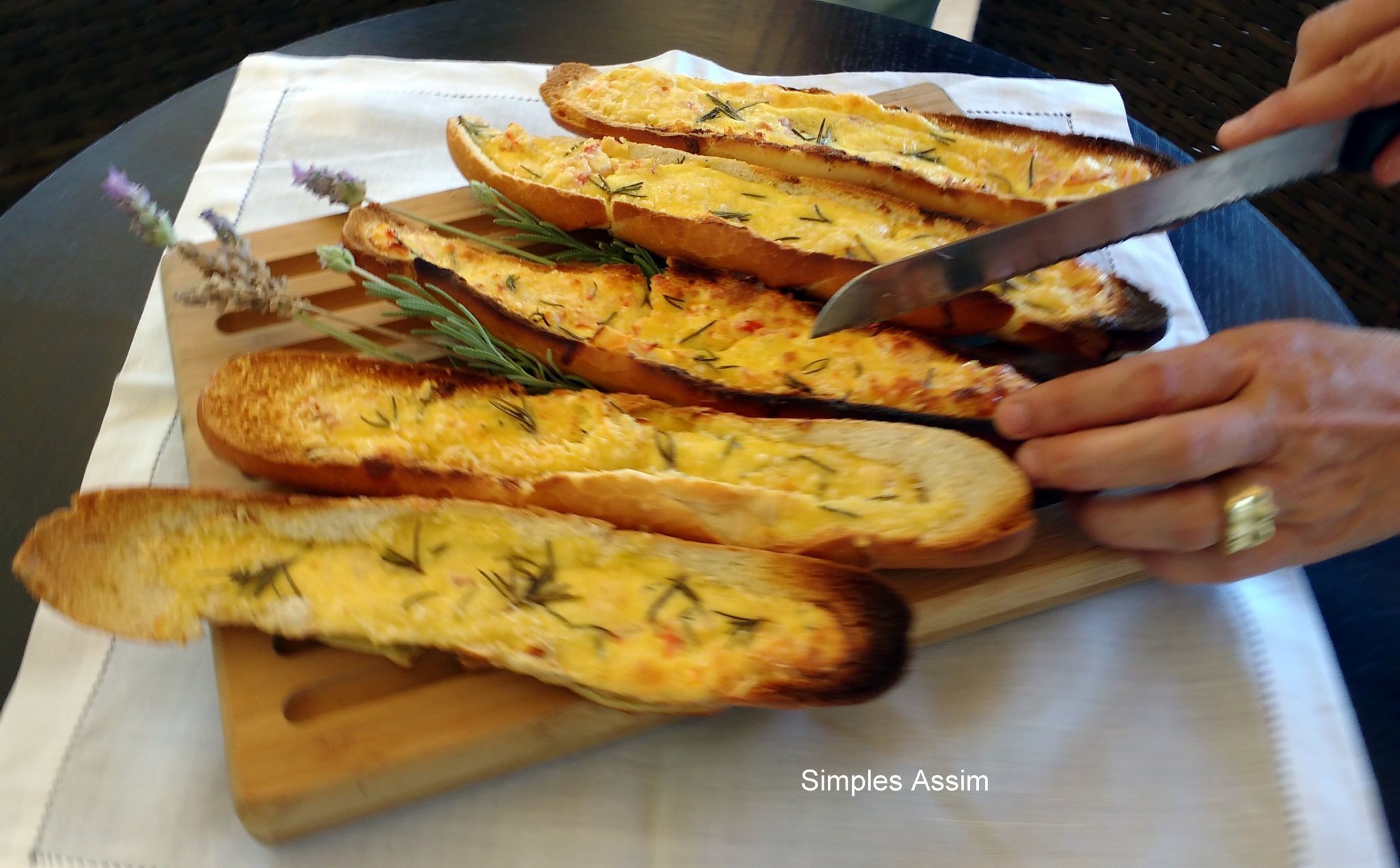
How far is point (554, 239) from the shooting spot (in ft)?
5.63

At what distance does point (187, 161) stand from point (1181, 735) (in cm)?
240

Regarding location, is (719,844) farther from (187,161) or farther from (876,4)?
(876,4)

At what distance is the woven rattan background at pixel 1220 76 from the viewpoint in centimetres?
252

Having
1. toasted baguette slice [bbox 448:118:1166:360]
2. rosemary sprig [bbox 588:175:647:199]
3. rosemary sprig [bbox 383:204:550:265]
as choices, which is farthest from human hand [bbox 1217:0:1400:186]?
rosemary sprig [bbox 383:204:550:265]

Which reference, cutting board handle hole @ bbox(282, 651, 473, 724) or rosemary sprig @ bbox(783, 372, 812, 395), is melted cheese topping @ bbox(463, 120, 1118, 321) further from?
cutting board handle hole @ bbox(282, 651, 473, 724)

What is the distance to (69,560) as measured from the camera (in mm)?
1215

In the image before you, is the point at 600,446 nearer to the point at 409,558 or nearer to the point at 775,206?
the point at 409,558

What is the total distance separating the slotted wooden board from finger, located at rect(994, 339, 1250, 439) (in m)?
0.20

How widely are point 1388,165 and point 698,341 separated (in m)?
1.17

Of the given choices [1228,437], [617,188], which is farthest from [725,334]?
[1228,437]

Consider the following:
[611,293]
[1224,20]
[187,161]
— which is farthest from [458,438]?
[1224,20]

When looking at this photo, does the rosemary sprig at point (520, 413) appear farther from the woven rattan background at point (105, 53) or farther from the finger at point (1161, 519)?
the woven rattan background at point (105, 53)

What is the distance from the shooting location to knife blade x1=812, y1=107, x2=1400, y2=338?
1239 millimetres

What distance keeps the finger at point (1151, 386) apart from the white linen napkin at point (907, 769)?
330 mm
